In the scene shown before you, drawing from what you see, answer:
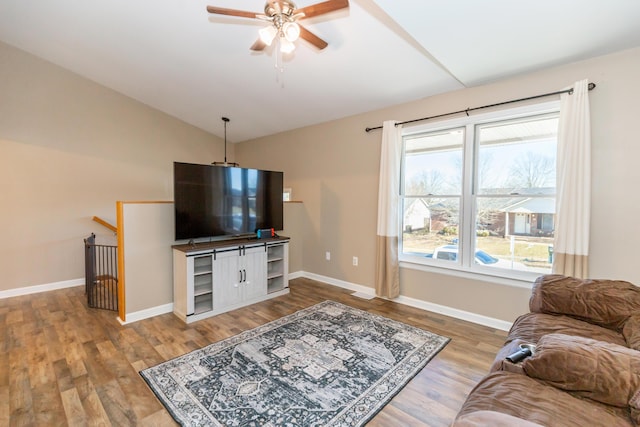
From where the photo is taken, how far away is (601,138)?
252cm

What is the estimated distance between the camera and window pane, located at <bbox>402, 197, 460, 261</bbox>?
3.52 meters

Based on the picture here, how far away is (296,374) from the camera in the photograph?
7.36 ft

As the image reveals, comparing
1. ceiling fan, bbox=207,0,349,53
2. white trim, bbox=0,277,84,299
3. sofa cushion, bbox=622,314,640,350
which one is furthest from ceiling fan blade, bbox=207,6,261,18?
white trim, bbox=0,277,84,299

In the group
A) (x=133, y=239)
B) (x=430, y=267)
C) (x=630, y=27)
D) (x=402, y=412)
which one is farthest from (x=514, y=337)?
(x=133, y=239)

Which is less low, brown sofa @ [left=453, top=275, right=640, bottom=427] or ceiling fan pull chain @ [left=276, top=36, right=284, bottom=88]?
ceiling fan pull chain @ [left=276, top=36, right=284, bottom=88]

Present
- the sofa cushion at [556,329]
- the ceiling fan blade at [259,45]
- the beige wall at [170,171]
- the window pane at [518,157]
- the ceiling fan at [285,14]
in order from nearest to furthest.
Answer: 1. the sofa cushion at [556,329]
2. the ceiling fan at [285,14]
3. the ceiling fan blade at [259,45]
4. the beige wall at [170,171]
5. the window pane at [518,157]

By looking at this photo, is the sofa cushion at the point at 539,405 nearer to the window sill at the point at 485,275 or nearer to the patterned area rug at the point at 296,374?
the patterned area rug at the point at 296,374

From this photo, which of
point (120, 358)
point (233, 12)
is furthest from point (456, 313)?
point (233, 12)

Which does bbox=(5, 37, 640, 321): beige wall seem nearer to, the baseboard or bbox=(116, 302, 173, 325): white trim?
the baseboard

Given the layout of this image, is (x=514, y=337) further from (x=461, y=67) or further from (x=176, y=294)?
(x=176, y=294)

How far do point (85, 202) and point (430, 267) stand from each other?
17.0ft

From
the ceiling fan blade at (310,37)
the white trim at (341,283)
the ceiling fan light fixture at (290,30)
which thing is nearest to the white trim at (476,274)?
the white trim at (341,283)

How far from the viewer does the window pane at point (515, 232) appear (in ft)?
9.50

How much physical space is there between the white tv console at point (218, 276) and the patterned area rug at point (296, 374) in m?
0.69
